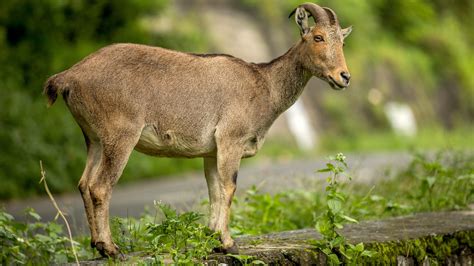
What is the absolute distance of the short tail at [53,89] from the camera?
6348 millimetres

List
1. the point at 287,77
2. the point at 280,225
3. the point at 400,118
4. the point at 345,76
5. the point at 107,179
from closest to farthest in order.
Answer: the point at 107,179 < the point at 345,76 < the point at 287,77 < the point at 280,225 < the point at 400,118

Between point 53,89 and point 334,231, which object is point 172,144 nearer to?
point 53,89

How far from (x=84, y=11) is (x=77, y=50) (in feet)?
3.88

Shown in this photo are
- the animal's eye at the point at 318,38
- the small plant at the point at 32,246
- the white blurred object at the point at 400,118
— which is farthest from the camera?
the white blurred object at the point at 400,118

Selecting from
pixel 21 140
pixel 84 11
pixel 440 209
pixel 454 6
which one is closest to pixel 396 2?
pixel 454 6

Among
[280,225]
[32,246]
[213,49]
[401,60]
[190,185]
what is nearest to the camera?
[32,246]

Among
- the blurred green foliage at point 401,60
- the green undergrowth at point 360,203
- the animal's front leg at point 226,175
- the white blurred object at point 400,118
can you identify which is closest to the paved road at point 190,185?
the green undergrowth at point 360,203

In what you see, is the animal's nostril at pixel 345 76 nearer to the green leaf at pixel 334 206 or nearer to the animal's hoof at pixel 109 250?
the green leaf at pixel 334 206

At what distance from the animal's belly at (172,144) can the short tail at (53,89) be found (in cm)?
63

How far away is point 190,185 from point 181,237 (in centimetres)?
949

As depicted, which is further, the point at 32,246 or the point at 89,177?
the point at 32,246

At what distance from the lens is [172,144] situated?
646cm

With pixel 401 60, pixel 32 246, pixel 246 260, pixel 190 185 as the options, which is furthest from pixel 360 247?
pixel 401 60

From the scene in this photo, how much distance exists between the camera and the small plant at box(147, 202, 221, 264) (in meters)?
6.09
